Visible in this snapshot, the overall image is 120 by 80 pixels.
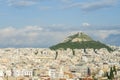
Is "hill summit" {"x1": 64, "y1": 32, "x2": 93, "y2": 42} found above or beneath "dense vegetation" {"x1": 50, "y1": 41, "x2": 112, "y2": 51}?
above

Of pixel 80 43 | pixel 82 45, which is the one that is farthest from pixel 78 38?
pixel 82 45

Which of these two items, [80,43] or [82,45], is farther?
[80,43]

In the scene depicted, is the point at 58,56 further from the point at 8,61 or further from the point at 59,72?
the point at 59,72

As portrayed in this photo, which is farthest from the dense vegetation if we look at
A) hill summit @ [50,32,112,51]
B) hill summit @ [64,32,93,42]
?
hill summit @ [64,32,93,42]

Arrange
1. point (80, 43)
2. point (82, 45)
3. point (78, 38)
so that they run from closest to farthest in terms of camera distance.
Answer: point (82, 45), point (80, 43), point (78, 38)

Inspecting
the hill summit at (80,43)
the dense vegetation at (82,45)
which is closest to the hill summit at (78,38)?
the hill summit at (80,43)

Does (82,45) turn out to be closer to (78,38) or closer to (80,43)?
(80,43)

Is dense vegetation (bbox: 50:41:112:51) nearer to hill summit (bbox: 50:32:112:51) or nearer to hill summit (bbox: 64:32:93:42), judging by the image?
hill summit (bbox: 50:32:112:51)

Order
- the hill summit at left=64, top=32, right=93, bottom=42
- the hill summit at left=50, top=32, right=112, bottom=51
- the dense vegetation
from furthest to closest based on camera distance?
the hill summit at left=64, top=32, right=93, bottom=42, the hill summit at left=50, top=32, right=112, bottom=51, the dense vegetation

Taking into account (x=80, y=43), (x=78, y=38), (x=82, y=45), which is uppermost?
(x=78, y=38)
